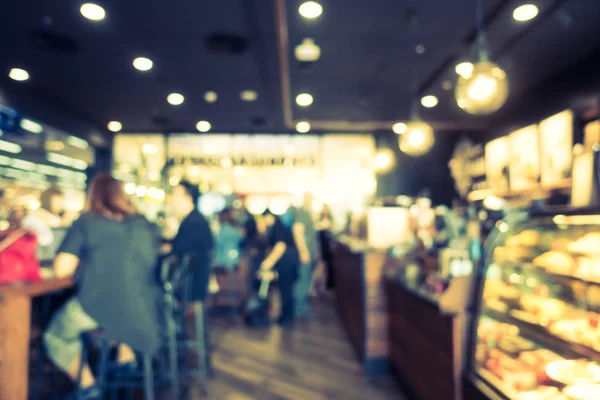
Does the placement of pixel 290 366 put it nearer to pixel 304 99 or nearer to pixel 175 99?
pixel 304 99

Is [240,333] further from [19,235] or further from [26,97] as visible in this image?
[26,97]

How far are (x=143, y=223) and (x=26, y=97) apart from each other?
17.2 ft

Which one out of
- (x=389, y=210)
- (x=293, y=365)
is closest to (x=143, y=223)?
(x=293, y=365)

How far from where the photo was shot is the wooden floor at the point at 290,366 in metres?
3.22

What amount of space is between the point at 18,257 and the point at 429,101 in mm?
6459

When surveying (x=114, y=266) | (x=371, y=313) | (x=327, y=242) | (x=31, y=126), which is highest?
(x=31, y=126)

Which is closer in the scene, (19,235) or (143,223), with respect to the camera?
(19,235)

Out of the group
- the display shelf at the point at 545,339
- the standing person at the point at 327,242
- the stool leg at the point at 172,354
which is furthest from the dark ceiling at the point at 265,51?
→ the display shelf at the point at 545,339

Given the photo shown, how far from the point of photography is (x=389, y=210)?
4.78 m

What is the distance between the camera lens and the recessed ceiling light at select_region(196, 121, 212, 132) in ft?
29.0

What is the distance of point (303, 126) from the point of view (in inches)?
358

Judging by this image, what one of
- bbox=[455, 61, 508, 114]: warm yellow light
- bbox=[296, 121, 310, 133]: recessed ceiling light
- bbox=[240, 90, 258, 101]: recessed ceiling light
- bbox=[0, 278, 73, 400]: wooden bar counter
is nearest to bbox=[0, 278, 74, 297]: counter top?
bbox=[0, 278, 73, 400]: wooden bar counter

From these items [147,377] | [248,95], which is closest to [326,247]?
[248,95]

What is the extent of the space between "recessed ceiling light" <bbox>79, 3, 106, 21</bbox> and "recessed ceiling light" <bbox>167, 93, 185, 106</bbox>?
8.40 ft
